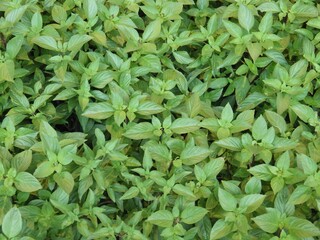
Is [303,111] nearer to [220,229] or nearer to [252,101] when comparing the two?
[252,101]

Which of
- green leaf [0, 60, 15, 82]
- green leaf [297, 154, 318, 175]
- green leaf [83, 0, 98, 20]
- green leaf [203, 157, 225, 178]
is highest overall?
green leaf [83, 0, 98, 20]

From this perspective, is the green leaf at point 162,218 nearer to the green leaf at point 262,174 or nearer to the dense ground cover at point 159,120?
the dense ground cover at point 159,120

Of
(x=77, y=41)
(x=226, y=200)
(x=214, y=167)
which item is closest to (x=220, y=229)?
(x=226, y=200)

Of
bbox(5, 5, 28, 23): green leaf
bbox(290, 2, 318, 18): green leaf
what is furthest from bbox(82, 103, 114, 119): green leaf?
bbox(290, 2, 318, 18): green leaf

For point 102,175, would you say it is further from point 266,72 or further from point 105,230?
point 266,72

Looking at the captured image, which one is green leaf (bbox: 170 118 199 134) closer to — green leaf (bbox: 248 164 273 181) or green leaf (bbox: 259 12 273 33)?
green leaf (bbox: 248 164 273 181)

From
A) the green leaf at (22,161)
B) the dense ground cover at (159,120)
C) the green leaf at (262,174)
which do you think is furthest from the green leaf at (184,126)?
the green leaf at (22,161)
